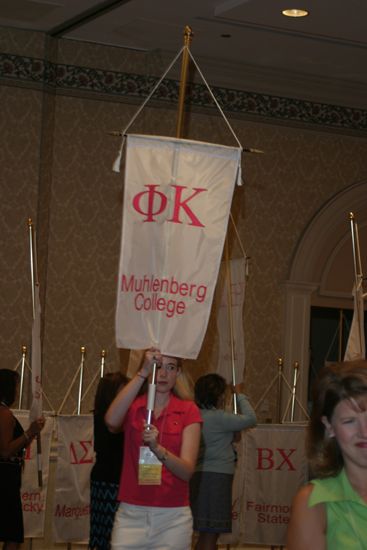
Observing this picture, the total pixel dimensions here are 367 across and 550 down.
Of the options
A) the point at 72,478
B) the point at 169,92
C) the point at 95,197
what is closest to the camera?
the point at 72,478

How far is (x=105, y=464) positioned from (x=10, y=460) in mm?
839

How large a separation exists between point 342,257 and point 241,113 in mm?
1785

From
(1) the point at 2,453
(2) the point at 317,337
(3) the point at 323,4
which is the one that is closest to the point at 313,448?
(1) the point at 2,453

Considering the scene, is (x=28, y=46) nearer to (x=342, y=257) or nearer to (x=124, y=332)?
(x=342, y=257)

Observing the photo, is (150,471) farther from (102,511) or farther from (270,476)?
(270,476)

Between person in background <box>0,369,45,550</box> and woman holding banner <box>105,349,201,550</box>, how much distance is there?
64.1 inches

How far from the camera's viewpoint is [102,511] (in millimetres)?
5859

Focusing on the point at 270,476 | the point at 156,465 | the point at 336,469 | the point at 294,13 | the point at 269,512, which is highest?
the point at 294,13

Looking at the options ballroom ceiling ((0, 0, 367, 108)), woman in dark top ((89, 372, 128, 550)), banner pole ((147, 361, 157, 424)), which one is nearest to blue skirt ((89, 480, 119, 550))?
woman in dark top ((89, 372, 128, 550))

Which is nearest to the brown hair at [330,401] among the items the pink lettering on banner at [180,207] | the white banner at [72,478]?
the pink lettering on banner at [180,207]

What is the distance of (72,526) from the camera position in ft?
24.2

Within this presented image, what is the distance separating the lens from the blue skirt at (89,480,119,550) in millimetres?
5812

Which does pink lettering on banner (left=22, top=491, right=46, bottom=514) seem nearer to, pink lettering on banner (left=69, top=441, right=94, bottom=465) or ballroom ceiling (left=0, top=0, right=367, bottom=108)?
pink lettering on banner (left=69, top=441, right=94, bottom=465)

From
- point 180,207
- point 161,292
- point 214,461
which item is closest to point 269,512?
point 214,461
